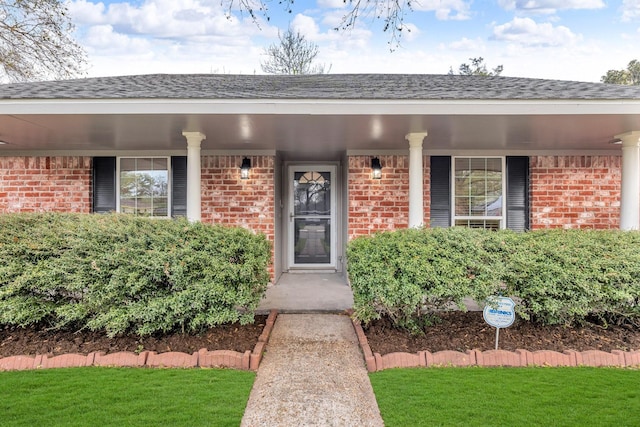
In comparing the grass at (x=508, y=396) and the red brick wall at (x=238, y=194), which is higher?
the red brick wall at (x=238, y=194)

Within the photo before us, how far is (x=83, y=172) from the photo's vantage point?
21.4 feet

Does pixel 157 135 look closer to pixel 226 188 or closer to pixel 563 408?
pixel 226 188

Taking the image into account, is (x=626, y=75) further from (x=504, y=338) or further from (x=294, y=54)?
(x=504, y=338)

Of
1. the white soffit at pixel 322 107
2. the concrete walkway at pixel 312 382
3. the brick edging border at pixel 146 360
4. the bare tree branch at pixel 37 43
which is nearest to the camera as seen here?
the concrete walkway at pixel 312 382

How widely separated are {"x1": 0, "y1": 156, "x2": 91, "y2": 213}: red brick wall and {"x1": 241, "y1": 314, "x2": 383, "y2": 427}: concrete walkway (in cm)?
491

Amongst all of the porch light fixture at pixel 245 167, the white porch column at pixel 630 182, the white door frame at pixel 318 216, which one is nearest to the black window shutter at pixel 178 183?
the porch light fixture at pixel 245 167

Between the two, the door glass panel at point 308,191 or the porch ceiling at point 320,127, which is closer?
the porch ceiling at point 320,127

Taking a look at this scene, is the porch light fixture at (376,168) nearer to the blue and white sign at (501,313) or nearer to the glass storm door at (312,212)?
the glass storm door at (312,212)

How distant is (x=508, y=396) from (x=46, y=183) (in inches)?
305

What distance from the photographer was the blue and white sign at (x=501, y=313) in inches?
131

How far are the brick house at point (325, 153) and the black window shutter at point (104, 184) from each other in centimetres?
3

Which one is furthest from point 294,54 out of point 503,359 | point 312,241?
point 503,359

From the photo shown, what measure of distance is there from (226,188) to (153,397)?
14.0ft

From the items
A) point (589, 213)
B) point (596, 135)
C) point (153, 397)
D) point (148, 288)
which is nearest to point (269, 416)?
point (153, 397)
